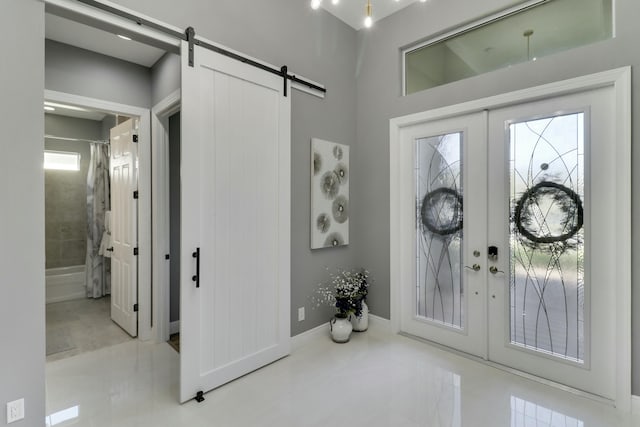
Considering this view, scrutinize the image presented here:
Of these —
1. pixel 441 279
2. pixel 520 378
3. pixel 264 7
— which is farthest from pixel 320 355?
pixel 264 7

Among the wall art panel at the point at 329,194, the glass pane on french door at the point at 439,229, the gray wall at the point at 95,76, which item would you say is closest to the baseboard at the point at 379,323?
the glass pane on french door at the point at 439,229

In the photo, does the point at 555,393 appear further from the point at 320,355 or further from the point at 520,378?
the point at 320,355

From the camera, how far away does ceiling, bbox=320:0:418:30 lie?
323cm

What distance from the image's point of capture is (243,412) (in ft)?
7.09

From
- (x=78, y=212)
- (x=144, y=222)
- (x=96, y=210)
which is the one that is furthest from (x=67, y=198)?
(x=144, y=222)

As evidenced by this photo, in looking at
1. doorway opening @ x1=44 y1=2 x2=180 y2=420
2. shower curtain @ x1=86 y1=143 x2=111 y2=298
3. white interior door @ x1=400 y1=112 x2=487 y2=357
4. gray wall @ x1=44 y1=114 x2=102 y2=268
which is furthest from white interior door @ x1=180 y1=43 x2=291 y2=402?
gray wall @ x1=44 y1=114 x2=102 y2=268

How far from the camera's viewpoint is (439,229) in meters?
3.20

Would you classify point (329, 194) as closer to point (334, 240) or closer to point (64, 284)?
point (334, 240)

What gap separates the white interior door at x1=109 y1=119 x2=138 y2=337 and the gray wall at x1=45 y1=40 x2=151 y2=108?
1.01 ft

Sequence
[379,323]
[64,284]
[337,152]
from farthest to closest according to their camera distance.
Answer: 1. [64,284]
2. [379,323]
3. [337,152]

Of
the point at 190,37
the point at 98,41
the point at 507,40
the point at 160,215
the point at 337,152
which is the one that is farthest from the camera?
the point at 337,152

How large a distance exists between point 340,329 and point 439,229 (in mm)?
1427

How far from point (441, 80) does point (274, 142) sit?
1.80m

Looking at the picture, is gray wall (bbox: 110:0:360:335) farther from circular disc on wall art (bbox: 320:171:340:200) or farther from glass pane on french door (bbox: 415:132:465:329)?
glass pane on french door (bbox: 415:132:465:329)
